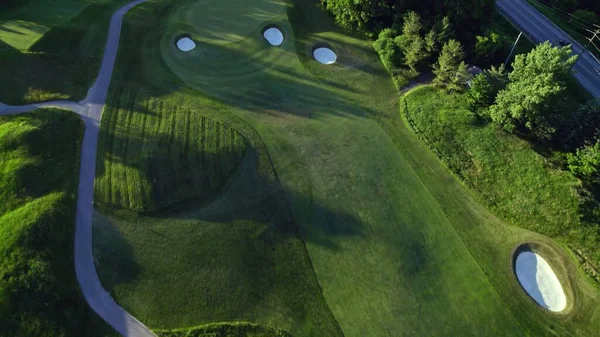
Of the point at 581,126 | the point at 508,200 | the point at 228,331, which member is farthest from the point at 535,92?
the point at 228,331

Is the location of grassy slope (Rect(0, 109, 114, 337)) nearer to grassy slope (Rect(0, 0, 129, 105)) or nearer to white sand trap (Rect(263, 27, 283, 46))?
grassy slope (Rect(0, 0, 129, 105))

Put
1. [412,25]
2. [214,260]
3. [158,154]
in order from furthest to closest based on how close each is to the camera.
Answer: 1. [412,25]
2. [158,154]
3. [214,260]

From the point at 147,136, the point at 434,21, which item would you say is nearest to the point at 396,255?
the point at 147,136

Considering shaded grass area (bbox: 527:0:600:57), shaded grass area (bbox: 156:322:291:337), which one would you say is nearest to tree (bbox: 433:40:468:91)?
shaded grass area (bbox: 527:0:600:57)

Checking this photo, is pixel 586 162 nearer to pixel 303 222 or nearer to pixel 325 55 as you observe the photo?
pixel 303 222

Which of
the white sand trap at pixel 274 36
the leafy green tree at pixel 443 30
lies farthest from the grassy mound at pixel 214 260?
the leafy green tree at pixel 443 30

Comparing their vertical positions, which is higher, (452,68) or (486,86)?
(452,68)

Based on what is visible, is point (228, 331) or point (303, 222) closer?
point (228, 331)
